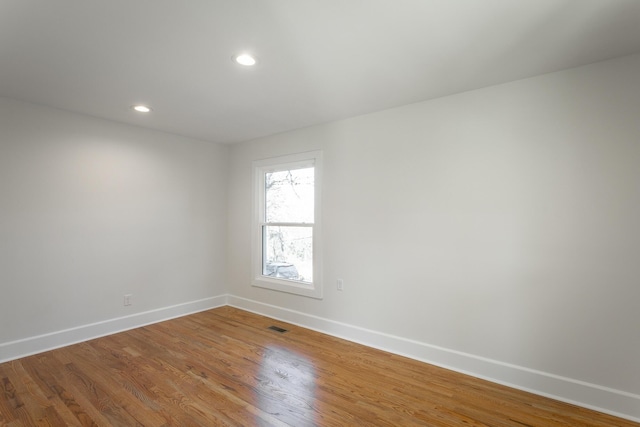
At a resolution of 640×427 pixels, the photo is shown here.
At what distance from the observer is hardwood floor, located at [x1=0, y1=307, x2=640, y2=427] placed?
78.2 inches

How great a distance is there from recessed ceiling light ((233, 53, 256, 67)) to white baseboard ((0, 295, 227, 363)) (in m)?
3.21

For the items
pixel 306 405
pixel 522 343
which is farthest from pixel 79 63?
pixel 522 343

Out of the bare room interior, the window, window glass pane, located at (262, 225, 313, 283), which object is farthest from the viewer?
window glass pane, located at (262, 225, 313, 283)

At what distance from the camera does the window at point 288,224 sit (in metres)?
3.69

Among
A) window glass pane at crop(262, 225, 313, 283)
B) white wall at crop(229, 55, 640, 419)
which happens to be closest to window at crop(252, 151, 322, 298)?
window glass pane at crop(262, 225, 313, 283)

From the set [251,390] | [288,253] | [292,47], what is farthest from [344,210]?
[251,390]

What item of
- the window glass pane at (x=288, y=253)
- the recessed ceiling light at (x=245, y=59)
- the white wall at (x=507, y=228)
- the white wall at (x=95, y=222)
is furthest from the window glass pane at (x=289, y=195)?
the recessed ceiling light at (x=245, y=59)

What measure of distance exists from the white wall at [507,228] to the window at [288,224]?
28cm

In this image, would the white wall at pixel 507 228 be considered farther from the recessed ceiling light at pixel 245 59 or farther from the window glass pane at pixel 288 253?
the recessed ceiling light at pixel 245 59

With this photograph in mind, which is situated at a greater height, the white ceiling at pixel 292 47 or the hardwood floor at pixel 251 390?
the white ceiling at pixel 292 47

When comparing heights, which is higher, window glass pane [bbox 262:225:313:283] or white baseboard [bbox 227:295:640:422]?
window glass pane [bbox 262:225:313:283]

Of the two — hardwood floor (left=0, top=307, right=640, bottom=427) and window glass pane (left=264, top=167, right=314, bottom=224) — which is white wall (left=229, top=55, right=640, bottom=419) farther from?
window glass pane (left=264, top=167, right=314, bottom=224)

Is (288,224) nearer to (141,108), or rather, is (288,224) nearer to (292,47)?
(141,108)

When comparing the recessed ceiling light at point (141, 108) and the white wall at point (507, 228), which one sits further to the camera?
the recessed ceiling light at point (141, 108)
